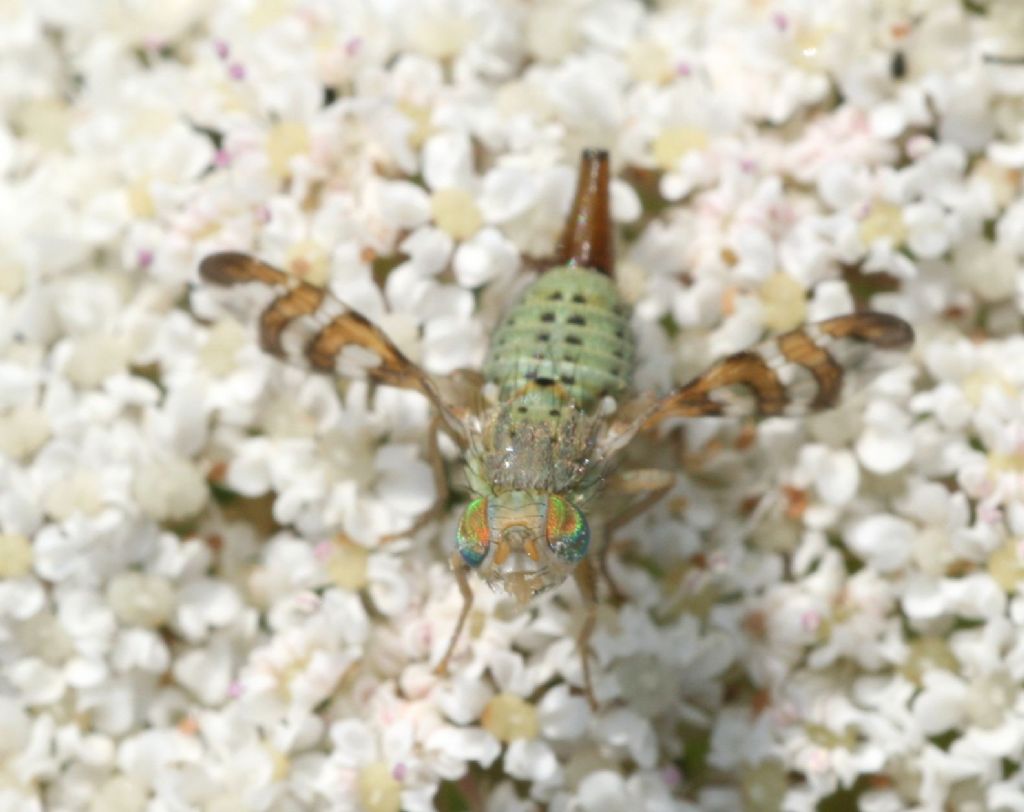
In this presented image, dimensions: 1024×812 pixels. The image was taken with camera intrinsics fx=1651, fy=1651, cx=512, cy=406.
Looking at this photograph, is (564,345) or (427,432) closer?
(564,345)

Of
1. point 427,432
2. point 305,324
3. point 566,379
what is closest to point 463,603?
point 427,432

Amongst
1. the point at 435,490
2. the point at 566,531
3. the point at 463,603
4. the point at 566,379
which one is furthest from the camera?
the point at 435,490

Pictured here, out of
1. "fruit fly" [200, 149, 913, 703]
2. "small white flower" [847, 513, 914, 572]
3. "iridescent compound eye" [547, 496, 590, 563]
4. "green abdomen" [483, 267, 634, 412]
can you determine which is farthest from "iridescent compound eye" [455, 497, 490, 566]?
"small white flower" [847, 513, 914, 572]

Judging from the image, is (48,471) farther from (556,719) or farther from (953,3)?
(953,3)

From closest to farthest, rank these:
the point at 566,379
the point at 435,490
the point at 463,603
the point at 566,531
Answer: the point at 566,531 → the point at 566,379 → the point at 463,603 → the point at 435,490

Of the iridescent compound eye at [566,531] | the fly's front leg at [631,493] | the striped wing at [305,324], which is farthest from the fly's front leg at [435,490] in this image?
the iridescent compound eye at [566,531]

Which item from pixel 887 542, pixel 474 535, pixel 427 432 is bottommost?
pixel 474 535

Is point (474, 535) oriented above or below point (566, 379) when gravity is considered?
below

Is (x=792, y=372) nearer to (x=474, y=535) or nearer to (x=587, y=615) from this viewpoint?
(x=587, y=615)
